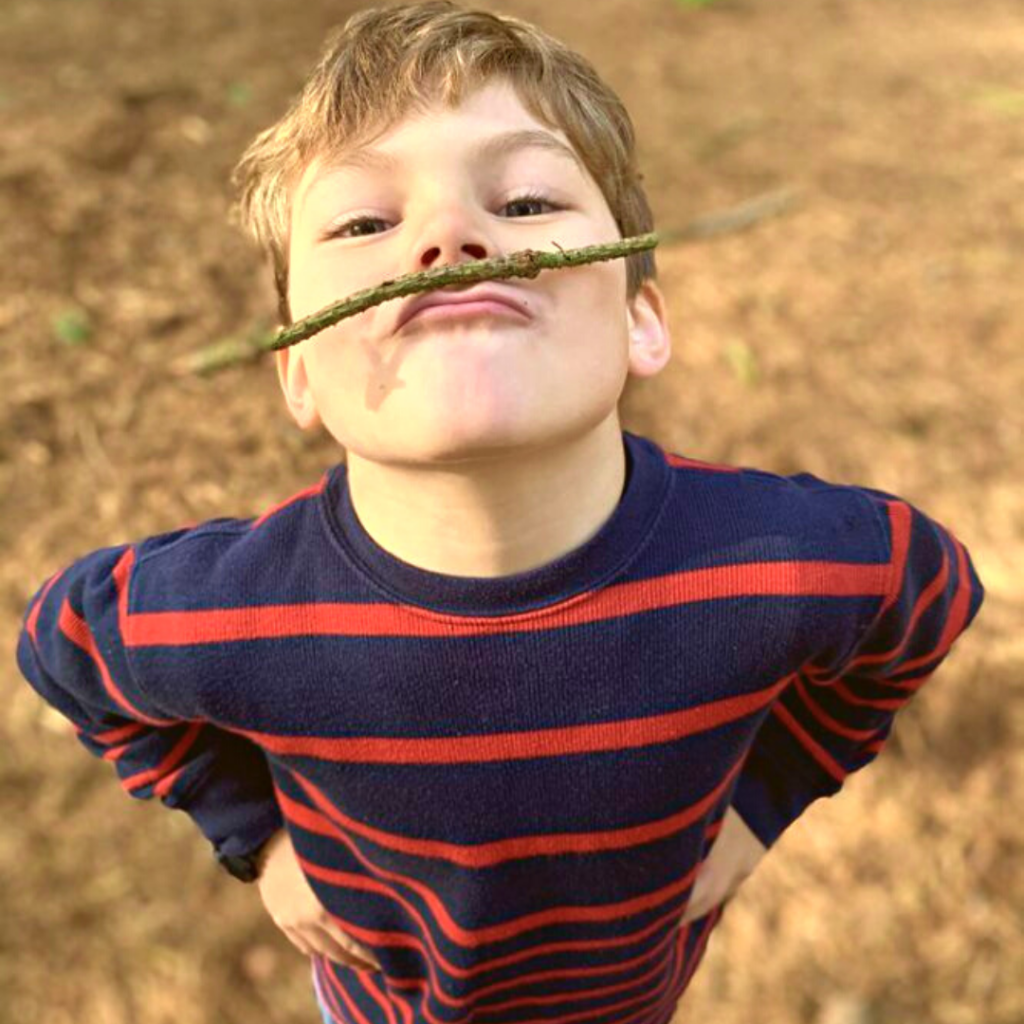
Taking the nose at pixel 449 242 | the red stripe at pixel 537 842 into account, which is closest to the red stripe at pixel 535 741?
the red stripe at pixel 537 842

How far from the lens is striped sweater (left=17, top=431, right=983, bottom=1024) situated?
1288 millimetres

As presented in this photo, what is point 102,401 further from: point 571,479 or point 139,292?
point 571,479

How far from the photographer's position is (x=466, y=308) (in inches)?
45.1

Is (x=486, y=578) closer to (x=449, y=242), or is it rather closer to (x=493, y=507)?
(x=493, y=507)

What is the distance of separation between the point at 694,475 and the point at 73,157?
405 cm

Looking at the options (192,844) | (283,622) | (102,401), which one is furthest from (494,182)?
(102,401)

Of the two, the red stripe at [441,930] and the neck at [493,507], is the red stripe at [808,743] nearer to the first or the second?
the red stripe at [441,930]

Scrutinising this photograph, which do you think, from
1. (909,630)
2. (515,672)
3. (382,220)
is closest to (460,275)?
(382,220)

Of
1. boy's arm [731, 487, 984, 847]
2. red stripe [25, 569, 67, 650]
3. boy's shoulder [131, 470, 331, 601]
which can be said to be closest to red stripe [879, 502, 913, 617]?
boy's arm [731, 487, 984, 847]

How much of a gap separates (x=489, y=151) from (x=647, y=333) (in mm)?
390

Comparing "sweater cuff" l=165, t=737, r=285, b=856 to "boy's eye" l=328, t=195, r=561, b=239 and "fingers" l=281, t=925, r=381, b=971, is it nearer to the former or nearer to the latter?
"fingers" l=281, t=925, r=381, b=971

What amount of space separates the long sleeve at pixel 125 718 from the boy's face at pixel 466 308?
44 centimetres

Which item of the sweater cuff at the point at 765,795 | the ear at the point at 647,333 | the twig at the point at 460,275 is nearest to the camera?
the twig at the point at 460,275

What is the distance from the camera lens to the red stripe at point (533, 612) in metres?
1.28
